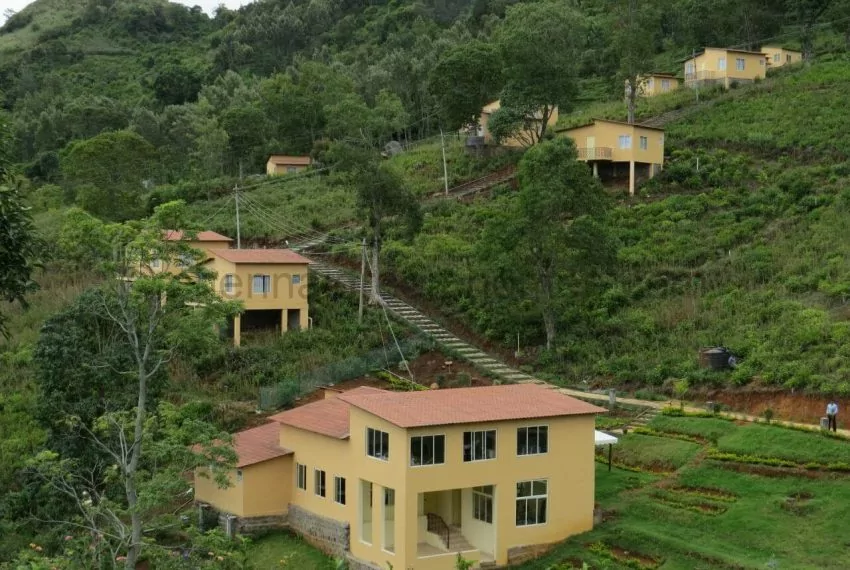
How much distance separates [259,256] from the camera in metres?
45.2


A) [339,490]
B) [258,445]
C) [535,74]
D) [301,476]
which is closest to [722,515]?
[339,490]

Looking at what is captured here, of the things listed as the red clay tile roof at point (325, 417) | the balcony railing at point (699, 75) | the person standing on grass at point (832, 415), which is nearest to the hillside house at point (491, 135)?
the balcony railing at point (699, 75)

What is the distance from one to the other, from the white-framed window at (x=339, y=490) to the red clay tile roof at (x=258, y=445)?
2.25 m

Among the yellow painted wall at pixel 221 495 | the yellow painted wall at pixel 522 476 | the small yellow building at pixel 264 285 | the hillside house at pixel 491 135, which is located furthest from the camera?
the hillside house at pixel 491 135

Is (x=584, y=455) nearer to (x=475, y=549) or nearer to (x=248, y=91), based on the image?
(x=475, y=549)

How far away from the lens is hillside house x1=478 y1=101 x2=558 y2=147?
60.5 m

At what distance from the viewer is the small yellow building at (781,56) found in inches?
2972

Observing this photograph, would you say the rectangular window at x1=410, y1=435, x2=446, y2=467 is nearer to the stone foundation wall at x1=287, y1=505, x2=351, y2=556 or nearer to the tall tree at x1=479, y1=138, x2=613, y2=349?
the stone foundation wall at x1=287, y1=505, x2=351, y2=556

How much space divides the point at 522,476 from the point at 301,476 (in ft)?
21.2

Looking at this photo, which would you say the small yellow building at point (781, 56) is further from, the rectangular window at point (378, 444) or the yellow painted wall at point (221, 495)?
the rectangular window at point (378, 444)

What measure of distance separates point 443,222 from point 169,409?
3202 cm

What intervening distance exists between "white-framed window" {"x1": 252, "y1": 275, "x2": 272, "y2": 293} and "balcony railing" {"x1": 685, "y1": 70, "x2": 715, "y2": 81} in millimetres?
37368

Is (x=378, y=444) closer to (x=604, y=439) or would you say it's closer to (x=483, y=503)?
(x=483, y=503)

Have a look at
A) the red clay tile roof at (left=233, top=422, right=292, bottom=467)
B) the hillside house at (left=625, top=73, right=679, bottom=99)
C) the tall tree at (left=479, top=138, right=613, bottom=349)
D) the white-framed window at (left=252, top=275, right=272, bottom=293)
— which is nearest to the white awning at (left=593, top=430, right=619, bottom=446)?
Result: the red clay tile roof at (left=233, top=422, right=292, bottom=467)
